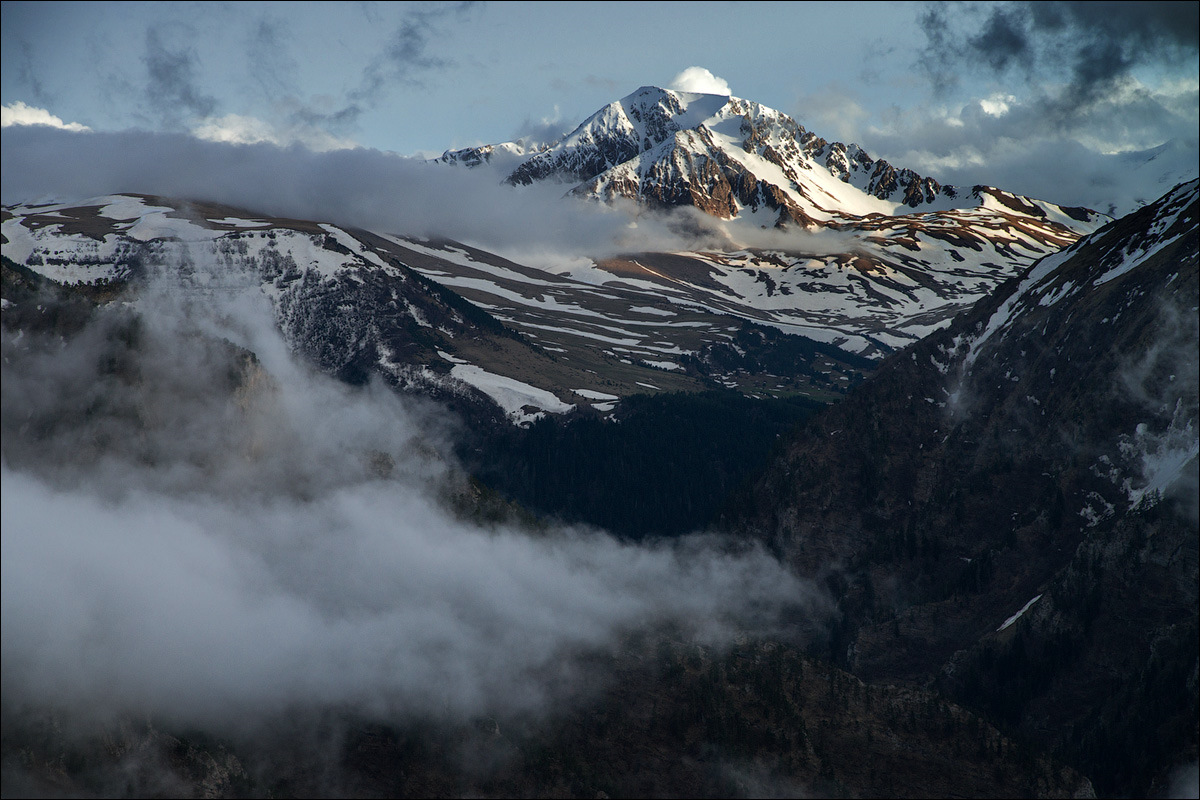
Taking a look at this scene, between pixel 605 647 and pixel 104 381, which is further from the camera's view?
pixel 605 647

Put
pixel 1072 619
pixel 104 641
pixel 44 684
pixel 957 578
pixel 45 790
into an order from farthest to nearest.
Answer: pixel 957 578 → pixel 1072 619 → pixel 104 641 → pixel 44 684 → pixel 45 790

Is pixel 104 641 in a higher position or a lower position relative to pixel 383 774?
higher

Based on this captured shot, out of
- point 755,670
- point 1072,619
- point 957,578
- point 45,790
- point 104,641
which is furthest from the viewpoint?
point 957,578

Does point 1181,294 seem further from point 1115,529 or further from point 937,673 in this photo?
point 937,673

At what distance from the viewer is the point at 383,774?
140 metres

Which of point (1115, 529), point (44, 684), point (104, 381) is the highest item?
point (104, 381)

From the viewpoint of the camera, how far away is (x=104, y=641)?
139 m

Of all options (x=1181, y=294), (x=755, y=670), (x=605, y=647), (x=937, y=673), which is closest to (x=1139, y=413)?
(x=1181, y=294)

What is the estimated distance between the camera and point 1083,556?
152125mm

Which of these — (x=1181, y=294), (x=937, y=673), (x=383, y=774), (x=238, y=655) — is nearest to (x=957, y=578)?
(x=937, y=673)

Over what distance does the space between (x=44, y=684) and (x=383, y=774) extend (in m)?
46.4

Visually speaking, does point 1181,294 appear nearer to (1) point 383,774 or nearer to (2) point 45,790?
(1) point 383,774

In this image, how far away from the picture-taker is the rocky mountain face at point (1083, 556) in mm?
136875

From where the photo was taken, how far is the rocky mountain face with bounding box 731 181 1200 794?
449 ft
